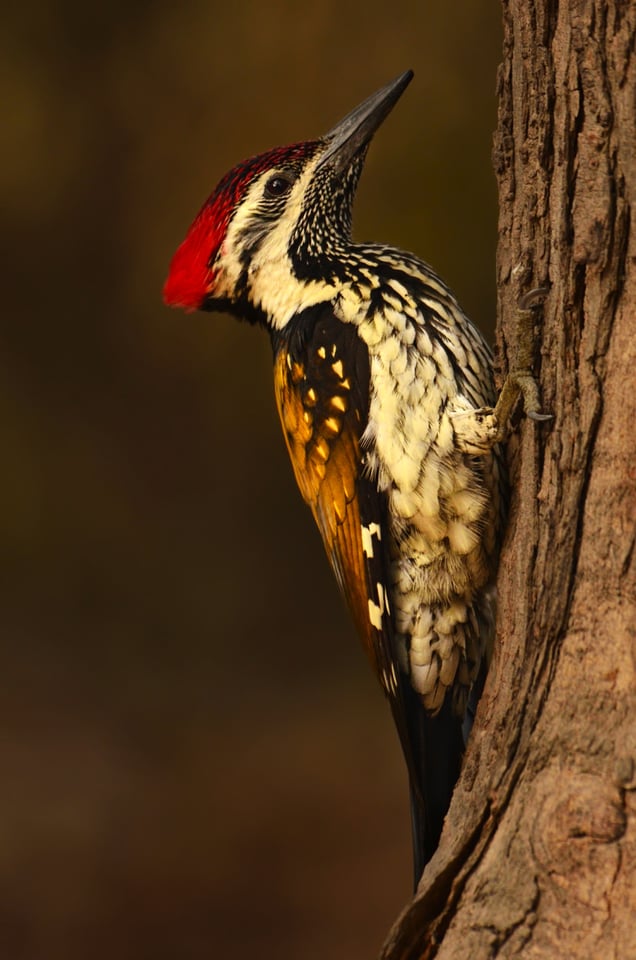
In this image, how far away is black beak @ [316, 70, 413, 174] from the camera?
7.86 feet

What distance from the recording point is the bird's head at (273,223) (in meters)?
2.35

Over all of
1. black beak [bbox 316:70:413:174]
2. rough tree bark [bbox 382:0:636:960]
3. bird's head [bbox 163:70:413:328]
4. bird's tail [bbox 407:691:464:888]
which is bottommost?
bird's tail [bbox 407:691:464:888]

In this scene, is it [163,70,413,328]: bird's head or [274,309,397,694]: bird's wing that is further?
[163,70,413,328]: bird's head

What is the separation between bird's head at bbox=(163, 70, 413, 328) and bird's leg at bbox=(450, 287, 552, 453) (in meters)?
0.58

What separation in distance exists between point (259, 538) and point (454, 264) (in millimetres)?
1686

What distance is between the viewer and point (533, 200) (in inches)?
64.4

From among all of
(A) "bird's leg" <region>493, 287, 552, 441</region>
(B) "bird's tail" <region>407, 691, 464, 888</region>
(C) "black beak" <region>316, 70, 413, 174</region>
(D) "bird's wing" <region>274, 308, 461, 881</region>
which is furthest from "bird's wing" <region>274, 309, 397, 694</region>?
(C) "black beak" <region>316, 70, 413, 174</region>

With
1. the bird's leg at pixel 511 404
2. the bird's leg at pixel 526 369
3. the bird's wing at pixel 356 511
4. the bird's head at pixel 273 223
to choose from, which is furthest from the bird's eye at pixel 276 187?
the bird's leg at pixel 526 369

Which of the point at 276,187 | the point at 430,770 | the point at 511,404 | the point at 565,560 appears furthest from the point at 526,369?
the point at 276,187

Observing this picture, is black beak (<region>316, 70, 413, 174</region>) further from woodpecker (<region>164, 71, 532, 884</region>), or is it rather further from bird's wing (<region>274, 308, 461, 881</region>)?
bird's wing (<region>274, 308, 461, 881</region>)

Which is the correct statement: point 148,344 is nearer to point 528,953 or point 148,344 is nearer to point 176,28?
point 176,28

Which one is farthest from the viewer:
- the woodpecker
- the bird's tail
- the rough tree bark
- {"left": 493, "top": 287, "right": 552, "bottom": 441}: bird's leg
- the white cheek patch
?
the white cheek patch

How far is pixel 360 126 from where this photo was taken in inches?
95.3

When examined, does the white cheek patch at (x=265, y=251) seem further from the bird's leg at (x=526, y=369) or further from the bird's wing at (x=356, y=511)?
the bird's leg at (x=526, y=369)
